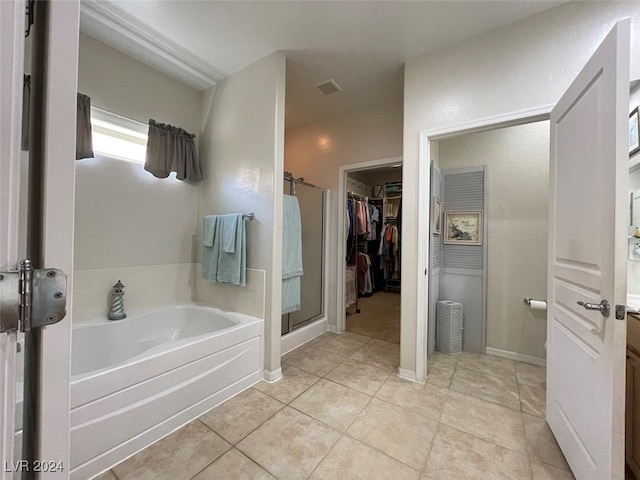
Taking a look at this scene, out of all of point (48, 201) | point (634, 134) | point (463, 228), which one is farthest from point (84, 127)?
point (634, 134)

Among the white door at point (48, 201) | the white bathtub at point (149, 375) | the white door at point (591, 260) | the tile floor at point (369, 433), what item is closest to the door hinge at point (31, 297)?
the white door at point (48, 201)

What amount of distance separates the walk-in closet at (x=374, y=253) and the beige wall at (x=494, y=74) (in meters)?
1.24

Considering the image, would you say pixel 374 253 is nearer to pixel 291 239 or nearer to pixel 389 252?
pixel 389 252

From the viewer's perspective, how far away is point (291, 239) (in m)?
2.61

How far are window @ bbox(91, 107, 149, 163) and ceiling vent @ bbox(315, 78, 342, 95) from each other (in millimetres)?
1724

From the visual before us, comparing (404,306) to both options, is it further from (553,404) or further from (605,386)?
(605,386)

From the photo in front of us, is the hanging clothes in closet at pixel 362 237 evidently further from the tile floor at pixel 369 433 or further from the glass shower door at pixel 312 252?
the tile floor at pixel 369 433

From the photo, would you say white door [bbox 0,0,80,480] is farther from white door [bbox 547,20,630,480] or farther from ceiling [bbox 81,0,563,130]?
ceiling [bbox 81,0,563,130]

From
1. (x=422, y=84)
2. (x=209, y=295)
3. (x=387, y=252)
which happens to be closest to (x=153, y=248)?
(x=209, y=295)

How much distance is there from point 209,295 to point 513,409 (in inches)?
104

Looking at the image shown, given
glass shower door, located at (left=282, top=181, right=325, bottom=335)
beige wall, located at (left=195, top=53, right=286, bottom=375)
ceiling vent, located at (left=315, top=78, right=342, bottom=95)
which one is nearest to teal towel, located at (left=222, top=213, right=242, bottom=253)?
beige wall, located at (left=195, top=53, right=286, bottom=375)

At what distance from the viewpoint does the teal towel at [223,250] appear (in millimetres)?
2223

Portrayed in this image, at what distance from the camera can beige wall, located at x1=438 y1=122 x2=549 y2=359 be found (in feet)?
7.93

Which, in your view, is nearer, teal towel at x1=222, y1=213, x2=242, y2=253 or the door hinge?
the door hinge
